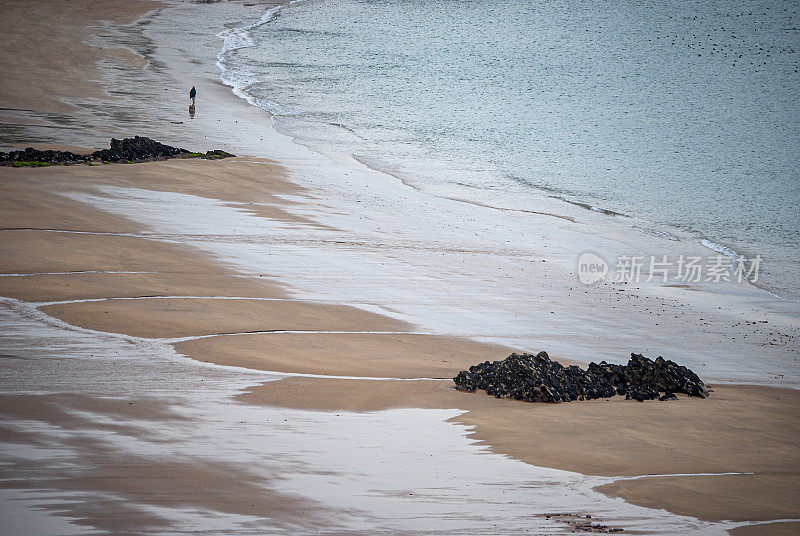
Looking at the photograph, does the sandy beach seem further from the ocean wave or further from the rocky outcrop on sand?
the ocean wave

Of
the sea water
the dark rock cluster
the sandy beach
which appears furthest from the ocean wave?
the dark rock cluster

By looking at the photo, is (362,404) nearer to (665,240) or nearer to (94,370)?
(94,370)

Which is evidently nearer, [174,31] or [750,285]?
[750,285]

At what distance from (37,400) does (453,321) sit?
5396 millimetres

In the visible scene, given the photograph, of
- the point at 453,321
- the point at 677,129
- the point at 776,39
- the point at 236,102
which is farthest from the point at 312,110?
the point at 776,39

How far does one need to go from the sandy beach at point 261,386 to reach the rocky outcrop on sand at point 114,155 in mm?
1026

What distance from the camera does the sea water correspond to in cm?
2170

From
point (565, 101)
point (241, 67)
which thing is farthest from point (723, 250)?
point (241, 67)

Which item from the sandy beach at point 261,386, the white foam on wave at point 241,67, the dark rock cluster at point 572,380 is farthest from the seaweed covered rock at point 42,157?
the white foam on wave at point 241,67

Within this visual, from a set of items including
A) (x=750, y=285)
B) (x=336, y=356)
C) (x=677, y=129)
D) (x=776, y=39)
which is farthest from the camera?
(x=776, y=39)

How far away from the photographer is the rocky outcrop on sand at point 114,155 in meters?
16.1

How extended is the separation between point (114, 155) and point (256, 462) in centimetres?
1333

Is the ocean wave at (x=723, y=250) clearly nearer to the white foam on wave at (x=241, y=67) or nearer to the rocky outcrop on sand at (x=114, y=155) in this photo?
the rocky outcrop on sand at (x=114, y=155)

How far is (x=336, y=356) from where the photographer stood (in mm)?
8430
